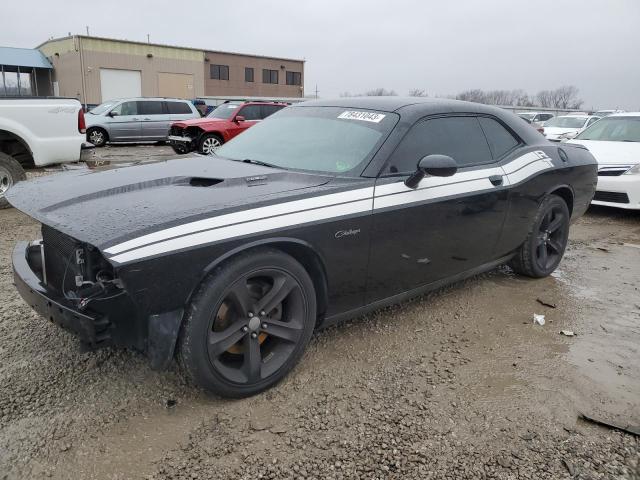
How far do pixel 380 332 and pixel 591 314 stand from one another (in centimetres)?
177

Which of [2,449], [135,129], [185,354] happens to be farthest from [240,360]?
[135,129]

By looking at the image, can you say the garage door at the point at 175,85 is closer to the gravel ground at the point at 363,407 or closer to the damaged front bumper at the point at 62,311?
the gravel ground at the point at 363,407

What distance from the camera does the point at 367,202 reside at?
2.94 m

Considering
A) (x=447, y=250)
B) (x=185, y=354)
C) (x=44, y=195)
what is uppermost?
(x=44, y=195)

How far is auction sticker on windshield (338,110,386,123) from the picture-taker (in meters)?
3.37

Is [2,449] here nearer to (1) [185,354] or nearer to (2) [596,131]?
(1) [185,354]

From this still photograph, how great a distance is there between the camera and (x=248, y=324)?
2.58m

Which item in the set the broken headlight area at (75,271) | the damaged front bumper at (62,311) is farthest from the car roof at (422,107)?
the damaged front bumper at (62,311)

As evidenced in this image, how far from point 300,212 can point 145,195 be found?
0.82 m

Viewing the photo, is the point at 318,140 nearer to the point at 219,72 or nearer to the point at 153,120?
the point at 153,120

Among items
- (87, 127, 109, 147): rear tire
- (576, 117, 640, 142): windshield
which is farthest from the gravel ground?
(87, 127, 109, 147): rear tire

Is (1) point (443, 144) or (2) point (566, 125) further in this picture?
(2) point (566, 125)

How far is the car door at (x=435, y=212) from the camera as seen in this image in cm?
308

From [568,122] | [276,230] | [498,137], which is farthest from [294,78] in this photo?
[276,230]
